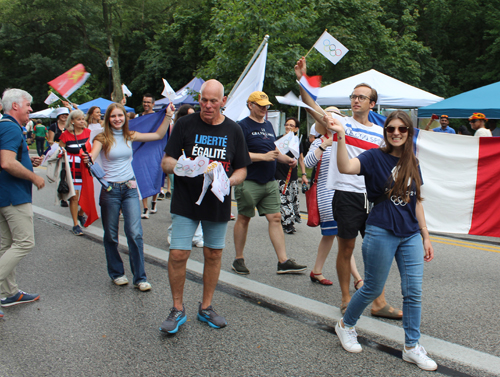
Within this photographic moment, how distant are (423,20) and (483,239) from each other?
23.5 metres

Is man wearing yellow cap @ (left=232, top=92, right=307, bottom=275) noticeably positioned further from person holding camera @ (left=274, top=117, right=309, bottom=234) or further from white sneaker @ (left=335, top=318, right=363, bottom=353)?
person holding camera @ (left=274, top=117, right=309, bottom=234)

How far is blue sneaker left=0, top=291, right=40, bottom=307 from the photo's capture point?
4.29 m

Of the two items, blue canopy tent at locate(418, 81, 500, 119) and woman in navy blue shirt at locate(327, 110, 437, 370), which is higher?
blue canopy tent at locate(418, 81, 500, 119)

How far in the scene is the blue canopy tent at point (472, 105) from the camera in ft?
33.3

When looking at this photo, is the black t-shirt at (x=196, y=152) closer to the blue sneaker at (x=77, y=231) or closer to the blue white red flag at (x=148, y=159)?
the blue white red flag at (x=148, y=159)

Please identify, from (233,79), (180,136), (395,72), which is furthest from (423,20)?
(180,136)

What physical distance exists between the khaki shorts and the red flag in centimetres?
241

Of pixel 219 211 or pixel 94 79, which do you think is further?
pixel 94 79

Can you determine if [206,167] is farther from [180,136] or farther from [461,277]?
[461,277]

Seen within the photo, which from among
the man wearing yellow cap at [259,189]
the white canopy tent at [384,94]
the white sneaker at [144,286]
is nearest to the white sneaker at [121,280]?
the white sneaker at [144,286]

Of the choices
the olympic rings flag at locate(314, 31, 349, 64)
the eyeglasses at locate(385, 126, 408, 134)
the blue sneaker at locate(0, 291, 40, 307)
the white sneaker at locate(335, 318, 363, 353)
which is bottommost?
the blue sneaker at locate(0, 291, 40, 307)

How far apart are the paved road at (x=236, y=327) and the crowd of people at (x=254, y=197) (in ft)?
0.55

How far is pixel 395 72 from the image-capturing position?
22125 mm

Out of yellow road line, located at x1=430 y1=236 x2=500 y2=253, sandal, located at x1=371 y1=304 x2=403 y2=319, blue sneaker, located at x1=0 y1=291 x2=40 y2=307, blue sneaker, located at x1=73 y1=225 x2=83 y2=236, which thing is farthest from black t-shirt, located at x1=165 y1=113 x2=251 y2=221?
yellow road line, located at x1=430 y1=236 x2=500 y2=253
